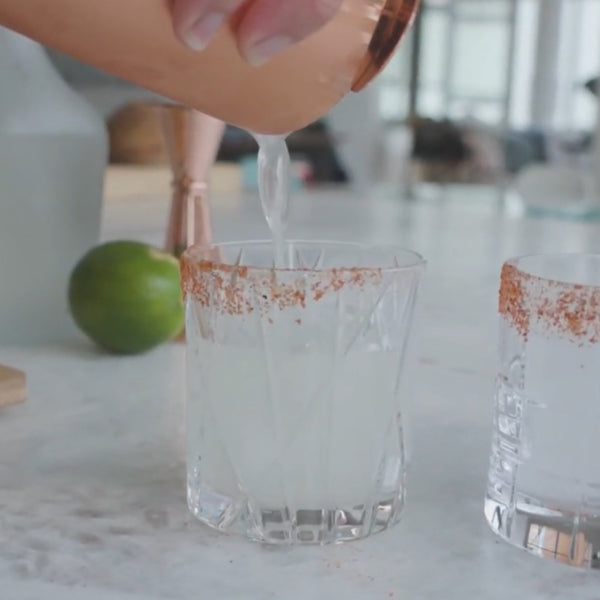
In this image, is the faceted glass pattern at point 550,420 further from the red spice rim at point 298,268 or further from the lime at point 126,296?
the lime at point 126,296

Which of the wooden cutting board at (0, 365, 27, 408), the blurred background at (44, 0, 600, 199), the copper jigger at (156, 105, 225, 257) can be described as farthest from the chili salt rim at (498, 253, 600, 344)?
the blurred background at (44, 0, 600, 199)

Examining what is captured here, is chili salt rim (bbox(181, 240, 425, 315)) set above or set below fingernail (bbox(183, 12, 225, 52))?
below

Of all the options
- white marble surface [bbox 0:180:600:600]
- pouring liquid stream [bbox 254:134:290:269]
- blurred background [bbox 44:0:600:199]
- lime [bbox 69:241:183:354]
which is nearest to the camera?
white marble surface [bbox 0:180:600:600]

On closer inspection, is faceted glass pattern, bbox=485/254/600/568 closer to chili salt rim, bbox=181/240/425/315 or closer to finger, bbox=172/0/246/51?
chili salt rim, bbox=181/240/425/315

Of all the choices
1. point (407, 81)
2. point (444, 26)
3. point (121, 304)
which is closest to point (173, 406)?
point (121, 304)

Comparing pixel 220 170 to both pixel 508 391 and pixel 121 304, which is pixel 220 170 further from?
pixel 508 391

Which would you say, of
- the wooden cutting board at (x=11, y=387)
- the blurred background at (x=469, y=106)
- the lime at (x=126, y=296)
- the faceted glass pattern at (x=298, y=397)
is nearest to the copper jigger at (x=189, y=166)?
the lime at (x=126, y=296)
